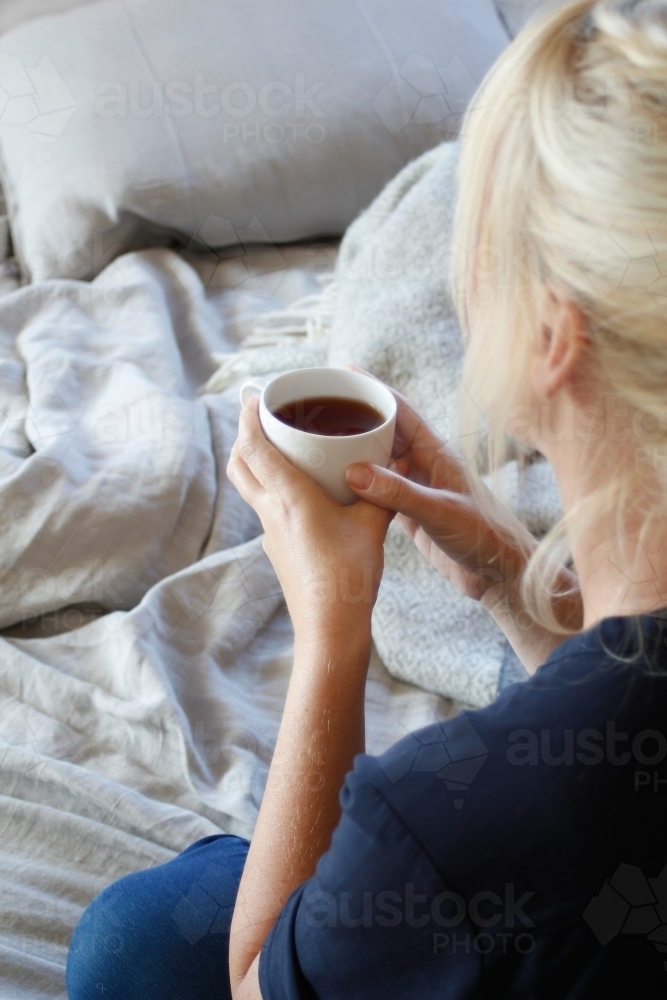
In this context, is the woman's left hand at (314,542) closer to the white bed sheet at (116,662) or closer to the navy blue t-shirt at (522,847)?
the navy blue t-shirt at (522,847)

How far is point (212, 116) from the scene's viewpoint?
1.22 metres

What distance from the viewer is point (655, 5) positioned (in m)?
0.47

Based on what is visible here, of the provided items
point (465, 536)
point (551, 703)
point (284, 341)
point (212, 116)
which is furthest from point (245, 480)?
point (212, 116)

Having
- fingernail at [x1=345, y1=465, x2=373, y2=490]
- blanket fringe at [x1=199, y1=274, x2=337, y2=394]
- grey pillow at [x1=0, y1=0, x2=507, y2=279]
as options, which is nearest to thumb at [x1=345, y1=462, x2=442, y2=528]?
fingernail at [x1=345, y1=465, x2=373, y2=490]

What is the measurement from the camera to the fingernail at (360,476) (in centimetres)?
58

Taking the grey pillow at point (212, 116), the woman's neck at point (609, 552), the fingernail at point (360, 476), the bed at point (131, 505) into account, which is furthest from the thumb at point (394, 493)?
the grey pillow at point (212, 116)

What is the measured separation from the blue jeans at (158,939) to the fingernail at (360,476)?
0.94 feet

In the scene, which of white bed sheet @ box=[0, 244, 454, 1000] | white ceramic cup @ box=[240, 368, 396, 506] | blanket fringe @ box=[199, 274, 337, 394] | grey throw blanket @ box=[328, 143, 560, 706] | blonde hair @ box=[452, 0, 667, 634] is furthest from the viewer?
blanket fringe @ box=[199, 274, 337, 394]

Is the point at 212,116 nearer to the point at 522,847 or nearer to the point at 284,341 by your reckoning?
the point at 284,341

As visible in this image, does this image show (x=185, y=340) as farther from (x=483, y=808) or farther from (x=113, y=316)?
(x=483, y=808)

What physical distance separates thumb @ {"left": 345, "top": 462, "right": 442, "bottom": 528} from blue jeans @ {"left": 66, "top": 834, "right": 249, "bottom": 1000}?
0.28m

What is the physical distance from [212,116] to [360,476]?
0.81 metres

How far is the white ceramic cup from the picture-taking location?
0.57 meters

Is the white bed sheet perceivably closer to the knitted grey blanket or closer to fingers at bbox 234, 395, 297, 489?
the knitted grey blanket
